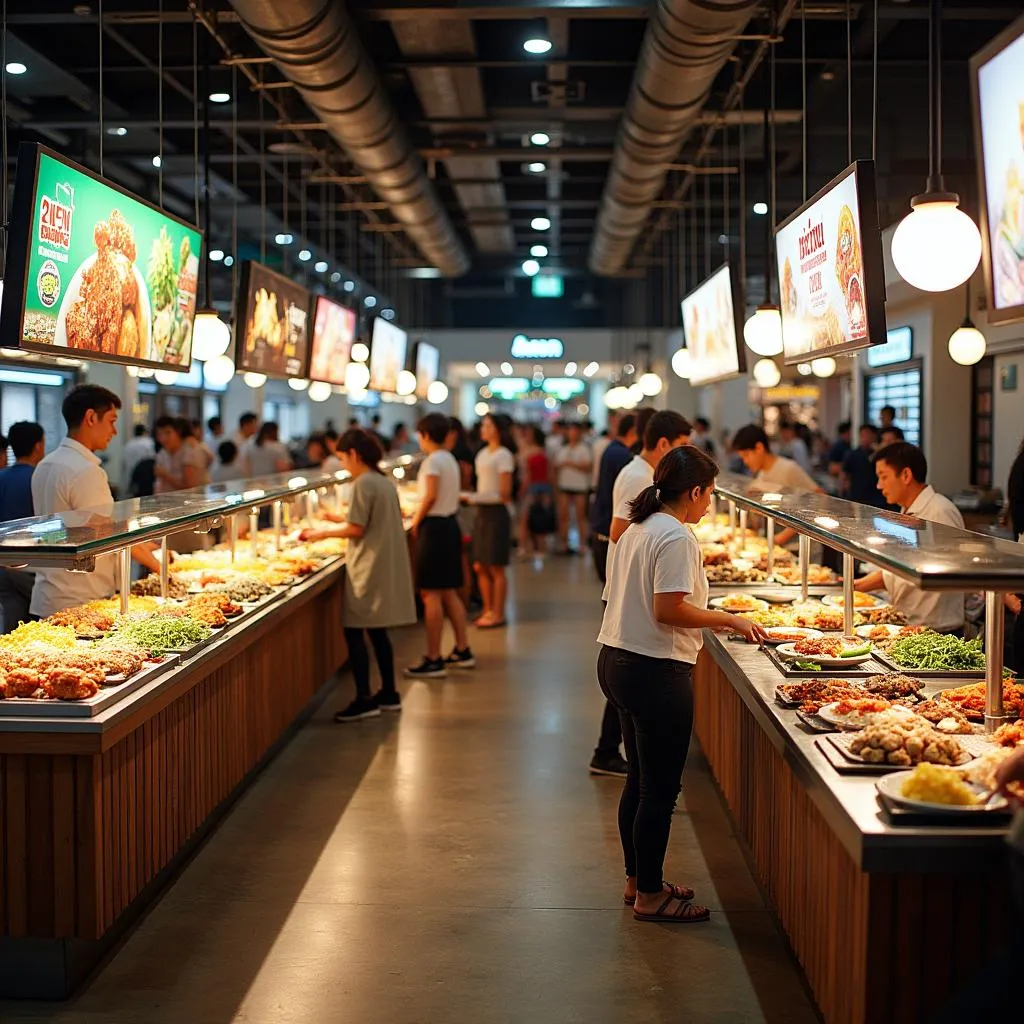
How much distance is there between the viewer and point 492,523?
11625 mm

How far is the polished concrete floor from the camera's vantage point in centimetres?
407

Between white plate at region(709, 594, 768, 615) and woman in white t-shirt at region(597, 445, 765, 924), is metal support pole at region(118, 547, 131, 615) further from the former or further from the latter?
white plate at region(709, 594, 768, 615)

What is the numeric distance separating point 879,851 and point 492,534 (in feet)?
28.4

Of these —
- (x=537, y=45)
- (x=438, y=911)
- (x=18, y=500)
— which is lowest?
(x=438, y=911)

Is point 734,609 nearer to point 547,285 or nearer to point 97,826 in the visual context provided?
point 97,826

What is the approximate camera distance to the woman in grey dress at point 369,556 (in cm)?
790

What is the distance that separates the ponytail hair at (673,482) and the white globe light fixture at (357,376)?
7.97 m

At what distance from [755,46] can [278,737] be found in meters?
5.97

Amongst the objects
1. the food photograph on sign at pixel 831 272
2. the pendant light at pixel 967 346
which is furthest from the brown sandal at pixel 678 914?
the pendant light at pixel 967 346

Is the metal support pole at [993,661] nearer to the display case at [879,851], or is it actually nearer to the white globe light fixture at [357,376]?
the display case at [879,851]

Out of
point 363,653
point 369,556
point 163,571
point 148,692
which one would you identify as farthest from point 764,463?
point 148,692

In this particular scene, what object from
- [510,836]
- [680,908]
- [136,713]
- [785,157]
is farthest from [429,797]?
[785,157]

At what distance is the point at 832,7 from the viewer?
755 cm

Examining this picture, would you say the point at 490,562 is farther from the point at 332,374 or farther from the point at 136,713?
the point at 136,713
